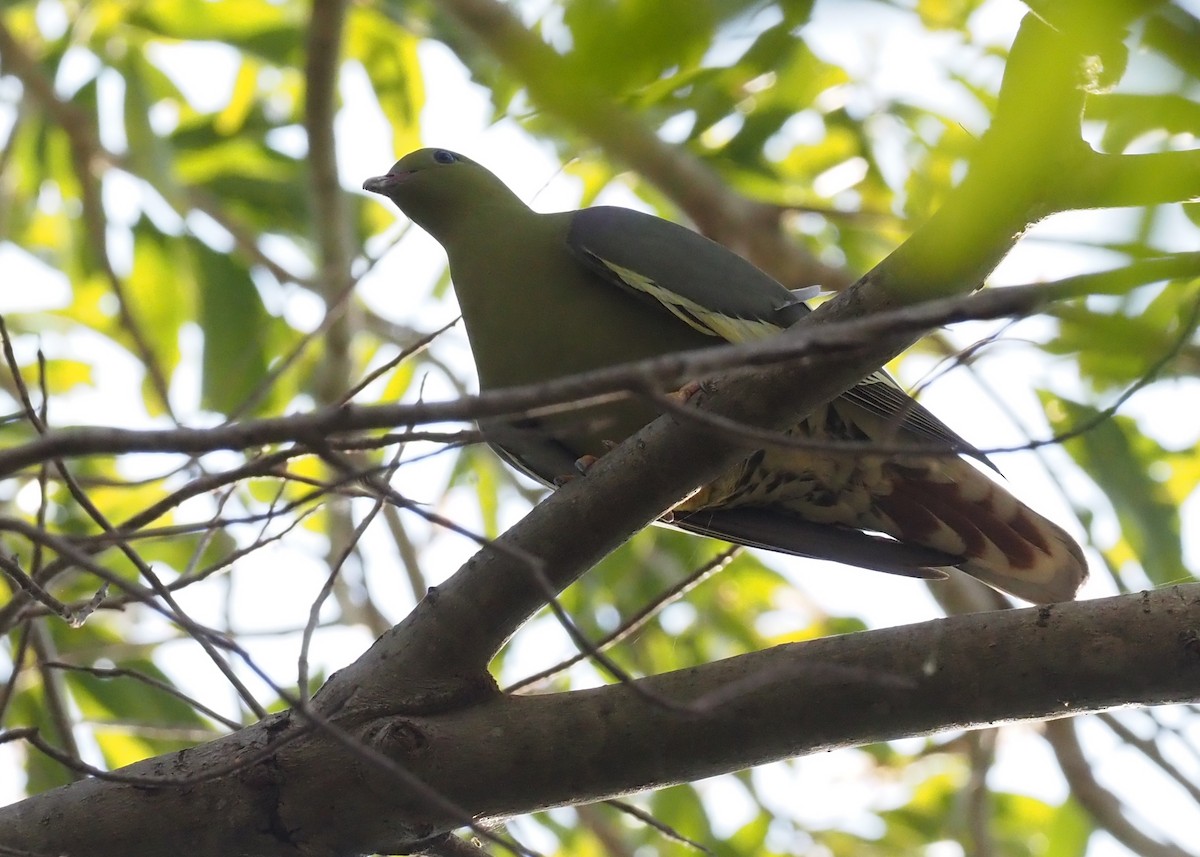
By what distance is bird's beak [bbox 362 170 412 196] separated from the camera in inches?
159

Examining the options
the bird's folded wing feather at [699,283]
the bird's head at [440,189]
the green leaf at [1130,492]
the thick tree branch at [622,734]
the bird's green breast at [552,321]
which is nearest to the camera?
the thick tree branch at [622,734]

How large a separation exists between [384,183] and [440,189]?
208 mm

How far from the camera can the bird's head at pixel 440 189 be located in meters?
3.91

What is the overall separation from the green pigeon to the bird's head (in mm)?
392

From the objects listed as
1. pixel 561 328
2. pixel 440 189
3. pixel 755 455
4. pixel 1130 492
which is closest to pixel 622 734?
pixel 755 455

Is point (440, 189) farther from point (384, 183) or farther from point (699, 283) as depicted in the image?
point (699, 283)

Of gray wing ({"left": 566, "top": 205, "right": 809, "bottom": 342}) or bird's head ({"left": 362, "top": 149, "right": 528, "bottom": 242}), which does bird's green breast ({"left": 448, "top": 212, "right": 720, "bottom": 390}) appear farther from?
bird's head ({"left": 362, "top": 149, "right": 528, "bottom": 242})

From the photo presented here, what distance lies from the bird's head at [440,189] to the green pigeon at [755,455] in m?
0.39

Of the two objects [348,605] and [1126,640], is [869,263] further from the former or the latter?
[1126,640]

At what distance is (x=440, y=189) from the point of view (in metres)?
3.99

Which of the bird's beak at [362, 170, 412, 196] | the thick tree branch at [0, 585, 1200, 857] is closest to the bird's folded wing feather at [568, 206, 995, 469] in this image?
the bird's beak at [362, 170, 412, 196]

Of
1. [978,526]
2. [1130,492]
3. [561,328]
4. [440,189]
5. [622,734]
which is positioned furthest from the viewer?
[440,189]

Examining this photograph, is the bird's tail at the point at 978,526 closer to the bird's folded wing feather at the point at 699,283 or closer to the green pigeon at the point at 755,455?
the green pigeon at the point at 755,455

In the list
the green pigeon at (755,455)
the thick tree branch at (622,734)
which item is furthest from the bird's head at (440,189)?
the thick tree branch at (622,734)
